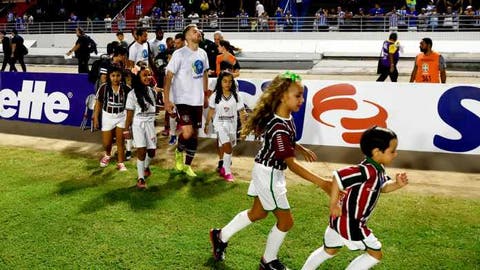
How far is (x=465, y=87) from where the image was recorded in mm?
8305

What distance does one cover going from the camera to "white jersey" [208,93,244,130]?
24.5 ft

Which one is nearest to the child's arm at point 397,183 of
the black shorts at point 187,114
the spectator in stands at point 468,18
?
the black shorts at point 187,114

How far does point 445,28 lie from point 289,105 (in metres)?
24.1

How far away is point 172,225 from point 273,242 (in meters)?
1.74

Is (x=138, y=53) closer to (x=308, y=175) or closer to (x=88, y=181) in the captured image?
(x=88, y=181)

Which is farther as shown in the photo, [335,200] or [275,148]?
[275,148]

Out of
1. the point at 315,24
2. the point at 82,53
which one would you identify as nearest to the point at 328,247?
the point at 82,53

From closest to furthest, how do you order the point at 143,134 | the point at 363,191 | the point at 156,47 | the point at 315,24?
the point at 363,191
the point at 143,134
the point at 156,47
the point at 315,24

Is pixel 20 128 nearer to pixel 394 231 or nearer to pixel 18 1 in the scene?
pixel 394 231

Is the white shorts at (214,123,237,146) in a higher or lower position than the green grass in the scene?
higher

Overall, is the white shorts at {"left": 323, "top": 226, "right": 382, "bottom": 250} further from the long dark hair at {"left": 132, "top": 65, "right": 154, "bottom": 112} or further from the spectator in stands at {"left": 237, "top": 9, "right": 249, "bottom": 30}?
the spectator in stands at {"left": 237, "top": 9, "right": 249, "bottom": 30}

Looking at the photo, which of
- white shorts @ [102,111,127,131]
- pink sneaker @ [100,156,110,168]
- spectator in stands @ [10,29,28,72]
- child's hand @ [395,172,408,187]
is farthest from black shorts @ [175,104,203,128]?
spectator in stands @ [10,29,28,72]

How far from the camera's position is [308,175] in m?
3.88

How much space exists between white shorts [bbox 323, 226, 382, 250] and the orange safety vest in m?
6.68
